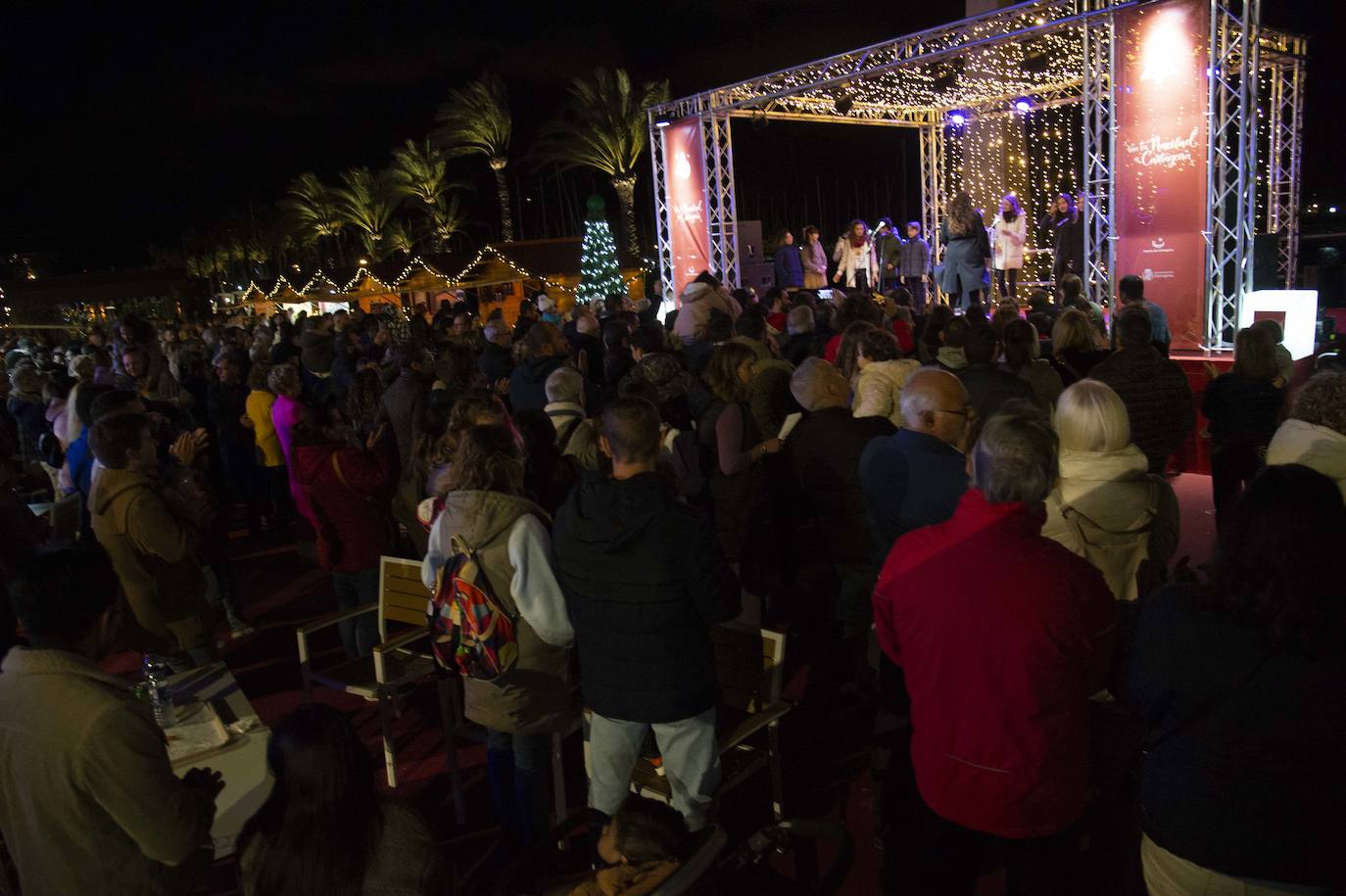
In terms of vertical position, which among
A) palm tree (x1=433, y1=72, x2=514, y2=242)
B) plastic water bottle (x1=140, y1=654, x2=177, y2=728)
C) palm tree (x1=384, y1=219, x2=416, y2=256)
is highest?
palm tree (x1=433, y1=72, x2=514, y2=242)

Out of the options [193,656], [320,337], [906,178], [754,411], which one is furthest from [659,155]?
[906,178]

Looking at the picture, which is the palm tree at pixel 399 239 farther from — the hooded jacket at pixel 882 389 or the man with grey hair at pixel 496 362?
the hooded jacket at pixel 882 389

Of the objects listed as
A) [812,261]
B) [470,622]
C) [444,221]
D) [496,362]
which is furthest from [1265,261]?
[444,221]

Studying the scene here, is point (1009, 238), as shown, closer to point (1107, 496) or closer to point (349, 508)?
point (1107, 496)

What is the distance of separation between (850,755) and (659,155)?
14265 millimetres

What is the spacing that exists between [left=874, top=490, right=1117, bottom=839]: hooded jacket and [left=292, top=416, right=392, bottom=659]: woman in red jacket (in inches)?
118

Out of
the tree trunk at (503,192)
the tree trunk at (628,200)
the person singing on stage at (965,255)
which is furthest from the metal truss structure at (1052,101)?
the tree trunk at (503,192)

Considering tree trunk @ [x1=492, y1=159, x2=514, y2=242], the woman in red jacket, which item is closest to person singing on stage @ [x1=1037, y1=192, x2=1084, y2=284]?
the woman in red jacket

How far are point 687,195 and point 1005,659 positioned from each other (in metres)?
14.3

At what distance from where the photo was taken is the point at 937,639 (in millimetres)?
2098

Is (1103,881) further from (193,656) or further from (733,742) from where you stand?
(193,656)

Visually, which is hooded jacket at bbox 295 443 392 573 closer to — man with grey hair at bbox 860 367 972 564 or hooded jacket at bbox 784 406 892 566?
hooded jacket at bbox 784 406 892 566

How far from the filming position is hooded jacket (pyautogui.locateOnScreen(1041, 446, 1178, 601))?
2.89m

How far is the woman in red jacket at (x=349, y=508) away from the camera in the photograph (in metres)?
4.30
